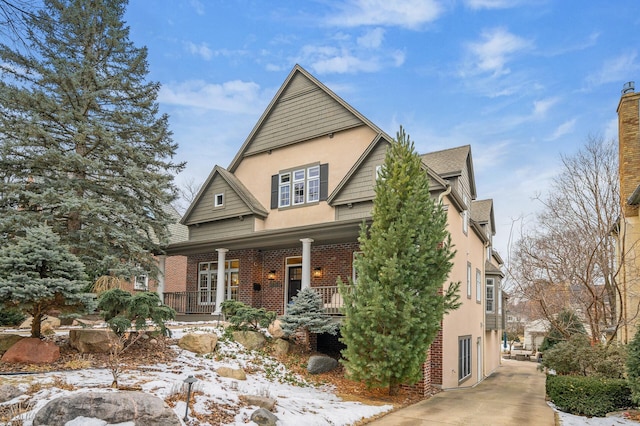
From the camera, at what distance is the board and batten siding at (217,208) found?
17.4 metres

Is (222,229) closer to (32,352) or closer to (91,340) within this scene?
(91,340)

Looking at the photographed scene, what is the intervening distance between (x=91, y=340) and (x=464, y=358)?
1227 cm

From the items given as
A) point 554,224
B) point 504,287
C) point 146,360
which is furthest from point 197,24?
point 504,287

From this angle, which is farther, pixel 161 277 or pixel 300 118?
pixel 161 277

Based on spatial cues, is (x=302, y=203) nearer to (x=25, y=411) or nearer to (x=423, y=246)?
(x=423, y=246)

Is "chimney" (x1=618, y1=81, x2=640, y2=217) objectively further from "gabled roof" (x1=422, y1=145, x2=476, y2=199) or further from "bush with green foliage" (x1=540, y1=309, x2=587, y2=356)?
"gabled roof" (x1=422, y1=145, x2=476, y2=199)

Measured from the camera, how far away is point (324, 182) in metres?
16.1

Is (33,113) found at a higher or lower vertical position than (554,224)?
higher

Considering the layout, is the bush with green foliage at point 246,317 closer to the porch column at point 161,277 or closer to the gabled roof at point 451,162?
the porch column at point 161,277

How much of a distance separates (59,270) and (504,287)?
26.7 m

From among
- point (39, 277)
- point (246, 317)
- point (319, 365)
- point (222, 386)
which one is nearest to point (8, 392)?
point (39, 277)

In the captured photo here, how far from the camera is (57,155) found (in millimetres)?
14656

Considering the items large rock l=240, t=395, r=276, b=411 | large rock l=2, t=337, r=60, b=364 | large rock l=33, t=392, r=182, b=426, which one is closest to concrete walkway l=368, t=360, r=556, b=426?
large rock l=240, t=395, r=276, b=411

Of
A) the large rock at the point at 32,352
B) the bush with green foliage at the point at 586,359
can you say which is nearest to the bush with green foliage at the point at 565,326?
the bush with green foliage at the point at 586,359
